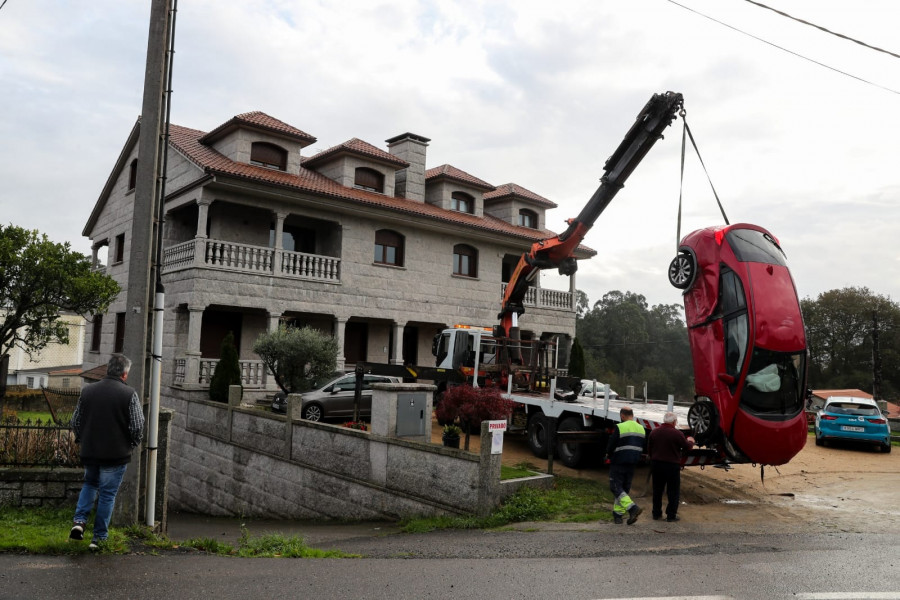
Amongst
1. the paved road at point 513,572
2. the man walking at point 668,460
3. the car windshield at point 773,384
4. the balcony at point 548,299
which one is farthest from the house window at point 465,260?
the paved road at point 513,572

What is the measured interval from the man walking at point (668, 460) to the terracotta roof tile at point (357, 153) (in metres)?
18.5

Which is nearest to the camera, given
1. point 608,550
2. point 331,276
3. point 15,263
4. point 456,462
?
point 608,550

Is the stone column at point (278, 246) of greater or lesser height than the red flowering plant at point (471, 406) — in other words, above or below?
above

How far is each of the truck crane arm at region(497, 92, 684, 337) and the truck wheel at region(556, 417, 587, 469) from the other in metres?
4.58

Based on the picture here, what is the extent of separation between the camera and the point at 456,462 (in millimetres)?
10516

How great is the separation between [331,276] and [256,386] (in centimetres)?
460

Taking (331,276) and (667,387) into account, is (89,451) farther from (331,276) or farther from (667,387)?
(667,387)

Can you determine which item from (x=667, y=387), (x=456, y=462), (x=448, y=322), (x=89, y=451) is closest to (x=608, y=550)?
(x=456, y=462)

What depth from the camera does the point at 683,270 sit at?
37.2 feet

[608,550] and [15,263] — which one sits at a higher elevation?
[15,263]

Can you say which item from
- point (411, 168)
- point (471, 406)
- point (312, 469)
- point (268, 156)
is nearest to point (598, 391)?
point (471, 406)

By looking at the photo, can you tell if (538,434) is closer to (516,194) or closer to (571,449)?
(571,449)

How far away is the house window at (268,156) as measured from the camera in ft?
78.8

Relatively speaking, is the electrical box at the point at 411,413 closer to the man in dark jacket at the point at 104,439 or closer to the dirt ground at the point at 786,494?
the dirt ground at the point at 786,494
